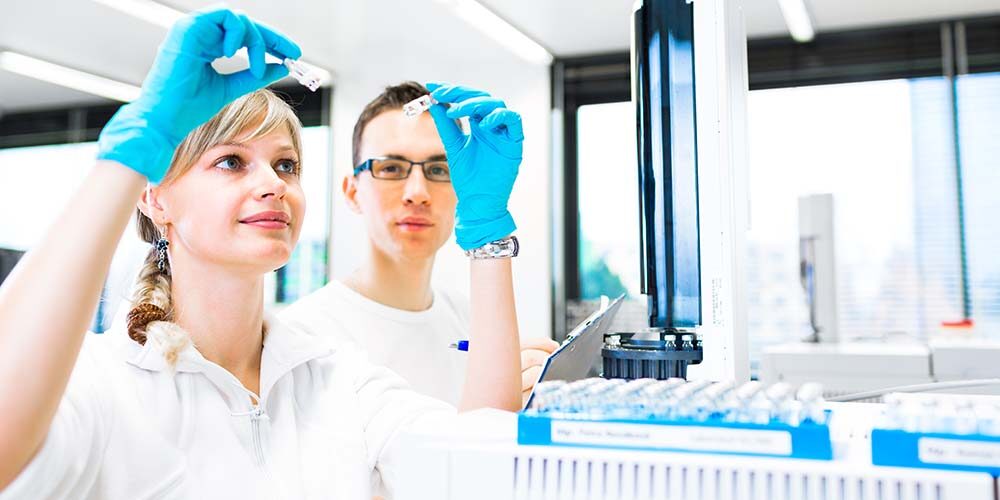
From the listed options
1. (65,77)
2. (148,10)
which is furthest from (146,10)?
(65,77)

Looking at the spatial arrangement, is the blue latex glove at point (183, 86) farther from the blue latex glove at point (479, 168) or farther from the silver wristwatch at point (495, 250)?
the silver wristwatch at point (495, 250)

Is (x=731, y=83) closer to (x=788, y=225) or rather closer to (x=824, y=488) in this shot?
(x=824, y=488)

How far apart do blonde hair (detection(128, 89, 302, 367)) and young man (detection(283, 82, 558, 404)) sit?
0.51 meters

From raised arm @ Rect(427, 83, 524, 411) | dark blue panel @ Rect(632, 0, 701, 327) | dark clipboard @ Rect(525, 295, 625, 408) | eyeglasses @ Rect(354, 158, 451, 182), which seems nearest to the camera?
dark clipboard @ Rect(525, 295, 625, 408)

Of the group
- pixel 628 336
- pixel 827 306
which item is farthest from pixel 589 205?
pixel 628 336

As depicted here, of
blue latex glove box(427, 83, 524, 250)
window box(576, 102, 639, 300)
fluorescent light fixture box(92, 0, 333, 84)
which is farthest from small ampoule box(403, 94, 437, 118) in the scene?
window box(576, 102, 639, 300)

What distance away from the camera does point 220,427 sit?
1091mm

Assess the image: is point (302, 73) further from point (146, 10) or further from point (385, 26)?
point (385, 26)

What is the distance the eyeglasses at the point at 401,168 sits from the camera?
1875 millimetres

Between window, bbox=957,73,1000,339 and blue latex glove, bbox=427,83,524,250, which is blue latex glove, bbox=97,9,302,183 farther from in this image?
window, bbox=957,73,1000,339

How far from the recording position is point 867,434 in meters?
0.60

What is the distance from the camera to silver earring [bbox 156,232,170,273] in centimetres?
125

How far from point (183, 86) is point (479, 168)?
398 mm

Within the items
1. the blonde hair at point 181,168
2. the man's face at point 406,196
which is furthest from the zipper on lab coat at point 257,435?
the man's face at point 406,196
